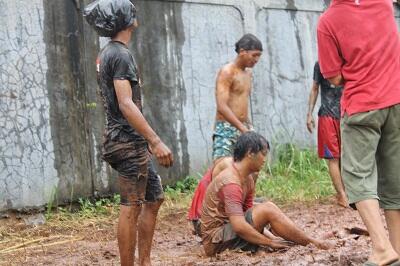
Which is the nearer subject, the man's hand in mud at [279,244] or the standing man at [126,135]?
the standing man at [126,135]

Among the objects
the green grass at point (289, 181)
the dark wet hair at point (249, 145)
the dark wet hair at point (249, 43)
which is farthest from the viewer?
the green grass at point (289, 181)

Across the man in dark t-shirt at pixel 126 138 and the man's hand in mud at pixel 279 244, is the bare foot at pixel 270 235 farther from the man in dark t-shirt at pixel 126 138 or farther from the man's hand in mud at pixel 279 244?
the man in dark t-shirt at pixel 126 138

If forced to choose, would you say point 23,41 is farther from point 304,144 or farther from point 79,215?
point 304,144

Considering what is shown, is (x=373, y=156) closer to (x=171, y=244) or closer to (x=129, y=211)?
(x=129, y=211)

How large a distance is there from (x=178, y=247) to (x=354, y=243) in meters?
1.89

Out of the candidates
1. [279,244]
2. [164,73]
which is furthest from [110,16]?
[164,73]

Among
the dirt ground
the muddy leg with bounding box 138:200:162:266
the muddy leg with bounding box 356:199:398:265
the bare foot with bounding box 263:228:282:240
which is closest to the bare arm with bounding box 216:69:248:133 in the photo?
the dirt ground

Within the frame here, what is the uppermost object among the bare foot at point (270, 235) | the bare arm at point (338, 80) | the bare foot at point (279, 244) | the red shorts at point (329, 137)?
the bare arm at point (338, 80)

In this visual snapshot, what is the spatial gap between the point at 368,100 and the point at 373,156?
0.99ft

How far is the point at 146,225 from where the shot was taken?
4852 mm

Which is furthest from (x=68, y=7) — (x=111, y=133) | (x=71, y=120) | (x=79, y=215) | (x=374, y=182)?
(x=374, y=182)

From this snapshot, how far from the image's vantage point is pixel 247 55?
708 centimetres

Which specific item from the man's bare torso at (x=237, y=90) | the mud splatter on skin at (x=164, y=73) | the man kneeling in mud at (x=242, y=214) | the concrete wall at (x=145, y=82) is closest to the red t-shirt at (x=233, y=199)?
the man kneeling in mud at (x=242, y=214)

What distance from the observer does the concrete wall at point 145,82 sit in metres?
7.86
